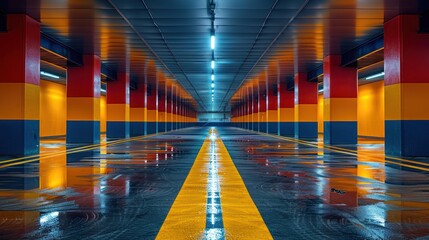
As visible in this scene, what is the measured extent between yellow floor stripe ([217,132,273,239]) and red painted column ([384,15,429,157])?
9.79 metres

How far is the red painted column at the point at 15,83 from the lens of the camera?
612 inches

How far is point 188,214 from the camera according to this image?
18.6 ft

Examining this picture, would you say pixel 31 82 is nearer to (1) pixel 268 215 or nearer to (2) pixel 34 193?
(2) pixel 34 193

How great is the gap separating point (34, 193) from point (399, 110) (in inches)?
548

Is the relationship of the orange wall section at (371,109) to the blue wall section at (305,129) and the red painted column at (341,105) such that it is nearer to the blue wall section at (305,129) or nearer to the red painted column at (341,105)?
the blue wall section at (305,129)

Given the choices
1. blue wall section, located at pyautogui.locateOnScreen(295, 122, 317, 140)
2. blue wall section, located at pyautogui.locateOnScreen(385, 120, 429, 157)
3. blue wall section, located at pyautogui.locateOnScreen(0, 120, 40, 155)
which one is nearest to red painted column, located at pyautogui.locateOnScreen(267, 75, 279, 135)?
blue wall section, located at pyautogui.locateOnScreen(295, 122, 317, 140)

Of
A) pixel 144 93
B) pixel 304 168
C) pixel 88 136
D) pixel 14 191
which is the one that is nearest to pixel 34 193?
pixel 14 191

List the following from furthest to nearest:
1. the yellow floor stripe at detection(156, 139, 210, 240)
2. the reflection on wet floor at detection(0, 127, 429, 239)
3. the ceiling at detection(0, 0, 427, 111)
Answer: the ceiling at detection(0, 0, 427, 111) < the reflection on wet floor at detection(0, 127, 429, 239) < the yellow floor stripe at detection(156, 139, 210, 240)

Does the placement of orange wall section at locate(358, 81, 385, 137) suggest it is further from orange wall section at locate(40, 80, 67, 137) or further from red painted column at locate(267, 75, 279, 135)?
orange wall section at locate(40, 80, 67, 137)

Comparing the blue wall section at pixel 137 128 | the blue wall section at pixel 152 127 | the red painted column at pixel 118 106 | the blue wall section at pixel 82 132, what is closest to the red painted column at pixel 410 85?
the blue wall section at pixel 82 132

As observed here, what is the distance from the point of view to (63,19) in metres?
15.8

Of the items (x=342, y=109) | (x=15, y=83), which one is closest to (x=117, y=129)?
(x=15, y=83)

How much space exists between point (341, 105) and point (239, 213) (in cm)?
2036

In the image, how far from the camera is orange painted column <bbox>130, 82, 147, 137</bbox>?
1598 inches
